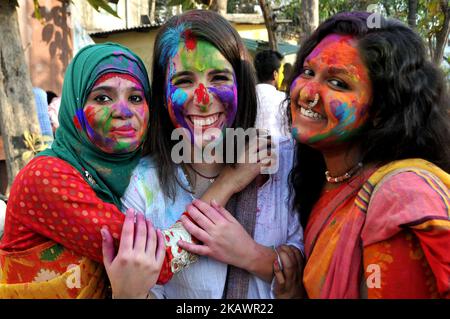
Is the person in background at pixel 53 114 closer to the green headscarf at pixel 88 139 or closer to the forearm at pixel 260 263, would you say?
the green headscarf at pixel 88 139

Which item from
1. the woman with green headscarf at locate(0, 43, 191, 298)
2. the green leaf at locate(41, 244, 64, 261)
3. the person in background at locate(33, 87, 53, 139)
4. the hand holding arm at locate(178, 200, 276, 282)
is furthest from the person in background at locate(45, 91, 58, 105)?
the hand holding arm at locate(178, 200, 276, 282)

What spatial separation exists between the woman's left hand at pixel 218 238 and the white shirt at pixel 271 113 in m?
0.59

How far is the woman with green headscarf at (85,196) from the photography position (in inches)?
59.7

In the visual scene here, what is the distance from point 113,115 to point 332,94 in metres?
0.84

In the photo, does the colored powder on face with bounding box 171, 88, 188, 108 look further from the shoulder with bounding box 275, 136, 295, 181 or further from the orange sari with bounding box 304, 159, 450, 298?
the orange sari with bounding box 304, 159, 450, 298

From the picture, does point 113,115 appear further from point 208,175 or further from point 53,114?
point 53,114

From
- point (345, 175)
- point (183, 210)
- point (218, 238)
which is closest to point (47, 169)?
point (183, 210)

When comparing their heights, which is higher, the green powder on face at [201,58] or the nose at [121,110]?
the green powder on face at [201,58]

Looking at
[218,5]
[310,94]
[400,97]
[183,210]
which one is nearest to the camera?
[400,97]

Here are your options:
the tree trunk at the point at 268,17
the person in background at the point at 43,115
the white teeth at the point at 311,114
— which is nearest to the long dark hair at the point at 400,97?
the white teeth at the point at 311,114

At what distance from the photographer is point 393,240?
1229 mm

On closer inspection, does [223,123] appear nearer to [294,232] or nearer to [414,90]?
[294,232]

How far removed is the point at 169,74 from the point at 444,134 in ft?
3.58

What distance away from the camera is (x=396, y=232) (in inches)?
47.5
